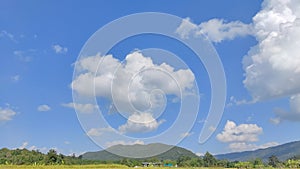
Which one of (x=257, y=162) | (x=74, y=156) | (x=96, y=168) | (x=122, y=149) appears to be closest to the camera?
(x=122, y=149)

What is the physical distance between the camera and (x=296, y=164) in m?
78.4

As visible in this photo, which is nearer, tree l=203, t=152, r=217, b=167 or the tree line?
the tree line

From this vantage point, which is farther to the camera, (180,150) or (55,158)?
(180,150)

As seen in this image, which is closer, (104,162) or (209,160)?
(104,162)

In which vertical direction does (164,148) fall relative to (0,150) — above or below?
below

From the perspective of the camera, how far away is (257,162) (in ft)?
274

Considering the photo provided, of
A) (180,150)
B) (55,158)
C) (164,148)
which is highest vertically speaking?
(180,150)

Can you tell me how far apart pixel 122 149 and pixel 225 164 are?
6735 centimetres

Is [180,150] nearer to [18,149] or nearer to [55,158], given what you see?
[18,149]

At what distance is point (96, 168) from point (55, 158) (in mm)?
26298

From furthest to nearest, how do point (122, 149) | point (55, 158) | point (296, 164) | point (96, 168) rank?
point (296, 164), point (55, 158), point (96, 168), point (122, 149)

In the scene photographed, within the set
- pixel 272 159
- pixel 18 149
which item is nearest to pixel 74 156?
pixel 18 149

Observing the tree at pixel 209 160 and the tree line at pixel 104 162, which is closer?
the tree line at pixel 104 162

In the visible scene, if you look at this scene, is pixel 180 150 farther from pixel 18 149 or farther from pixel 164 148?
pixel 164 148
